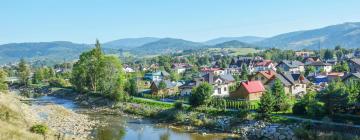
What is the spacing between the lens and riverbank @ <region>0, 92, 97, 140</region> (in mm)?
29528

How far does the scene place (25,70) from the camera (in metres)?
106

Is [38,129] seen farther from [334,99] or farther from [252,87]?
[252,87]

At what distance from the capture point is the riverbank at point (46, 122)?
29.5 metres

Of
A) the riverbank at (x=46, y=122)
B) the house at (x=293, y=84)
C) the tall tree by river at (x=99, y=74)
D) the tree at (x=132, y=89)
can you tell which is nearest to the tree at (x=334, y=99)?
the house at (x=293, y=84)

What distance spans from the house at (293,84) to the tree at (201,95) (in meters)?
15.3

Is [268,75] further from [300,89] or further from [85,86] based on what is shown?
[85,86]

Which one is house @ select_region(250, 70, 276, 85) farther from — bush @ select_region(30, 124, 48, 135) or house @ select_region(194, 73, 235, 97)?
bush @ select_region(30, 124, 48, 135)

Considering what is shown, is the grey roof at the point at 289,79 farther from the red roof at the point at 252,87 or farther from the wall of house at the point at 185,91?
the wall of house at the point at 185,91

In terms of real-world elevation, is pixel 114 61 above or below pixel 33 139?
above

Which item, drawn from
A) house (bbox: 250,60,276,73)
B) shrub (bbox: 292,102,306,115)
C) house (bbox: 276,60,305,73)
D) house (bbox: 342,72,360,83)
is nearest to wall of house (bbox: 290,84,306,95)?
house (bbox: 342,72,360,83)

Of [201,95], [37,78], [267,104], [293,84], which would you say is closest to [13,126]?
[201,95]

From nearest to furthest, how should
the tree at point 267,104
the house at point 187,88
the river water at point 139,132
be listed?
1. the river water at point 139,132
2. the tree at point 267,104
3. the house at point 187,88

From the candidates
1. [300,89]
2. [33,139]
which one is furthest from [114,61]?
[33,139]

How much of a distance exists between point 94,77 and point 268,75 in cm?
3004
